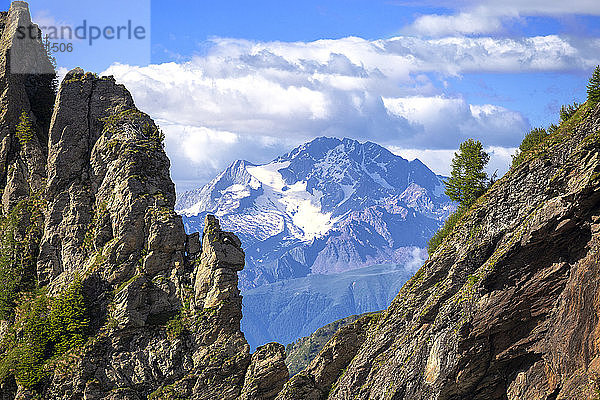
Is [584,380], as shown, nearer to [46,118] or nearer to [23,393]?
[23,393]

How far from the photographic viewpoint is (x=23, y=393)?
5841cm

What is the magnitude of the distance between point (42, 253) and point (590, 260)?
2090 inches

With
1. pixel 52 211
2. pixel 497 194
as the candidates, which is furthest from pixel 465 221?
pixel 52 211

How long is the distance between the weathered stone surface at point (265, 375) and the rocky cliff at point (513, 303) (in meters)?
5.47

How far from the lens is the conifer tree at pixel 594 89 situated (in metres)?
55.1

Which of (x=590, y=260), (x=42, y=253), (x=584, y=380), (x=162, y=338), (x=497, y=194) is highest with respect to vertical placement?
(x=42, y=253)

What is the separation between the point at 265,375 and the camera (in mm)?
52938

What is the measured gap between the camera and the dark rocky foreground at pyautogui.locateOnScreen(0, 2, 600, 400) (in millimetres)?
42281

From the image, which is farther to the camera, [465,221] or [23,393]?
[23,393]

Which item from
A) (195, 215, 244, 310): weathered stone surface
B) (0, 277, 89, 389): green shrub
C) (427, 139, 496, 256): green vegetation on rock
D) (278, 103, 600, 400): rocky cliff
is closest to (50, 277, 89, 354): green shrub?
(0, 277, 89, 389): green shrub

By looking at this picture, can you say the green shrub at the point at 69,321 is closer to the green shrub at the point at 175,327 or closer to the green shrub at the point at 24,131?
the green shrub at the point at 175,327

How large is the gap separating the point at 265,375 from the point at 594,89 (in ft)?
135

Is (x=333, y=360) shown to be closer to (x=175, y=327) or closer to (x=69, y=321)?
(x=175, y=327)

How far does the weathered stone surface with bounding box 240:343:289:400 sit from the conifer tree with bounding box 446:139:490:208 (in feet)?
101
